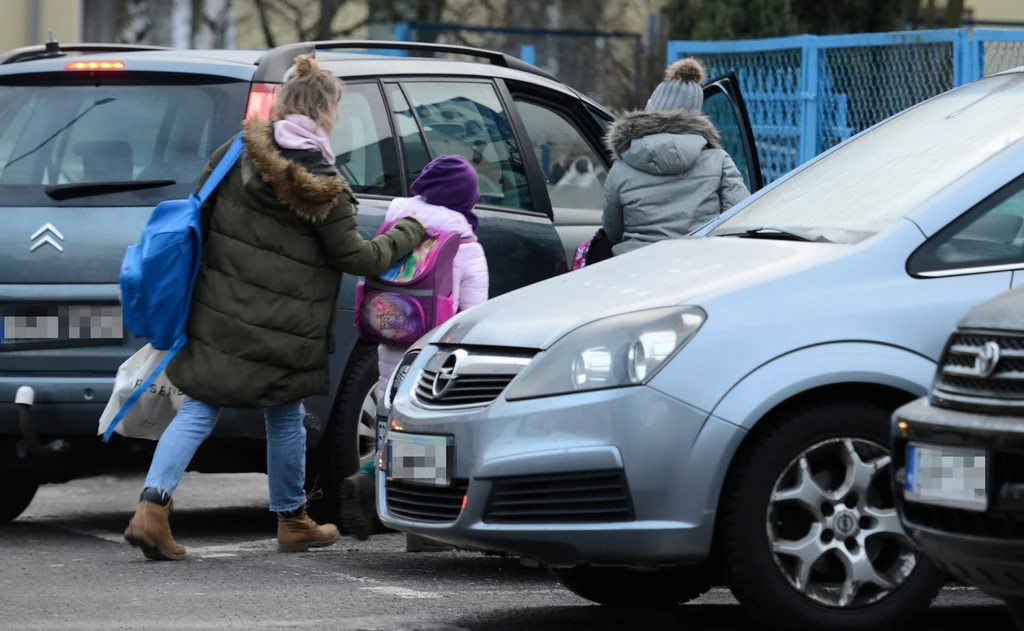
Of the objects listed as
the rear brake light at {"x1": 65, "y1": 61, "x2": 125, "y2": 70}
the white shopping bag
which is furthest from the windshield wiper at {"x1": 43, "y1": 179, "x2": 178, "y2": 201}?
the white shopping bag

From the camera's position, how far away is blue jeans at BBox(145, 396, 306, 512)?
259 inches

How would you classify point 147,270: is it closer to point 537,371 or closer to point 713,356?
point 537,371

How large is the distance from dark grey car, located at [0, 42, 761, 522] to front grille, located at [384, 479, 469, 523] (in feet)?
4.98

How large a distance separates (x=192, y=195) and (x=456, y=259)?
0.97m

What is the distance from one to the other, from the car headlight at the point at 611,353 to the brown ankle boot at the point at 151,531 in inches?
79.5

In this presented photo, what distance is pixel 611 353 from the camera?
4.89 m

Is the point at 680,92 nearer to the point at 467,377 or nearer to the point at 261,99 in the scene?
the point at 261,99

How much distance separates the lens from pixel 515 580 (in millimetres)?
6289

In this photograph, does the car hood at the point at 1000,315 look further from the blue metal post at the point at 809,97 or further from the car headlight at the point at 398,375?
the blue metal post at the point at 809,97

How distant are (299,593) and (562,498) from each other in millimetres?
1347

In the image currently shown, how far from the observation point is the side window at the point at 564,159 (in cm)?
844

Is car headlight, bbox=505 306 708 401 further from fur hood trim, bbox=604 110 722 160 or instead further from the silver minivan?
fur hood trim, bbox=604 110 722 160

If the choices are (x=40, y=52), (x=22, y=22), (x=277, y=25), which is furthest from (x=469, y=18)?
(x=40, y=52)

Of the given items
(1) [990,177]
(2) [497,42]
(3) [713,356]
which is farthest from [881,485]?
(2) [497,42]
